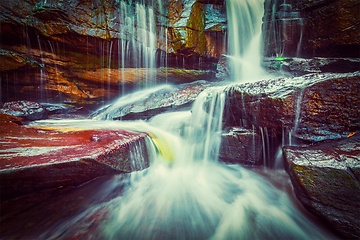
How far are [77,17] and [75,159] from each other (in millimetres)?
7455

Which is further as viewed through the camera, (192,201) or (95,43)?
(95,43)

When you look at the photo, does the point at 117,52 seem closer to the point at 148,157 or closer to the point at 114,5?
the point at 114,5

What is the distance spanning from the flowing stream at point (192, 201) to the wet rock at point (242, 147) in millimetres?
219

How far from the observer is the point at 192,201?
2.40 m

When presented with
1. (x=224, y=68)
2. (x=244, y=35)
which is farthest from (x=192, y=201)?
(x=244, y=35)

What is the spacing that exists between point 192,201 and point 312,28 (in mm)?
7056

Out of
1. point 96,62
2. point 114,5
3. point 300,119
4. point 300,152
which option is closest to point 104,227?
point 300,152

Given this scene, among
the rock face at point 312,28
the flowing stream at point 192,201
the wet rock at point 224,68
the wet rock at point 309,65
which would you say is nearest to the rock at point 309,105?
the flowing stream at point 192,201

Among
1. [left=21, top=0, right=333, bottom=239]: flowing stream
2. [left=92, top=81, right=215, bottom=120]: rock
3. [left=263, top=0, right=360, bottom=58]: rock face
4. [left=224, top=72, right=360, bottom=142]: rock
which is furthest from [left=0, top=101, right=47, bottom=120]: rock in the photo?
[left=263, top=0, right=360, bottom=58]: rock face

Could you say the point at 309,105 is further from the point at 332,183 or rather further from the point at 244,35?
the point at 244,35

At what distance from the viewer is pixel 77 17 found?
19.4ft

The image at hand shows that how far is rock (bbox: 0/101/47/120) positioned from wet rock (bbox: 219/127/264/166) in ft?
26.7

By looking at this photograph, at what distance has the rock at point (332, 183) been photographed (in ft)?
5.18

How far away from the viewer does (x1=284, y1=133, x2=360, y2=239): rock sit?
158 centimetres
